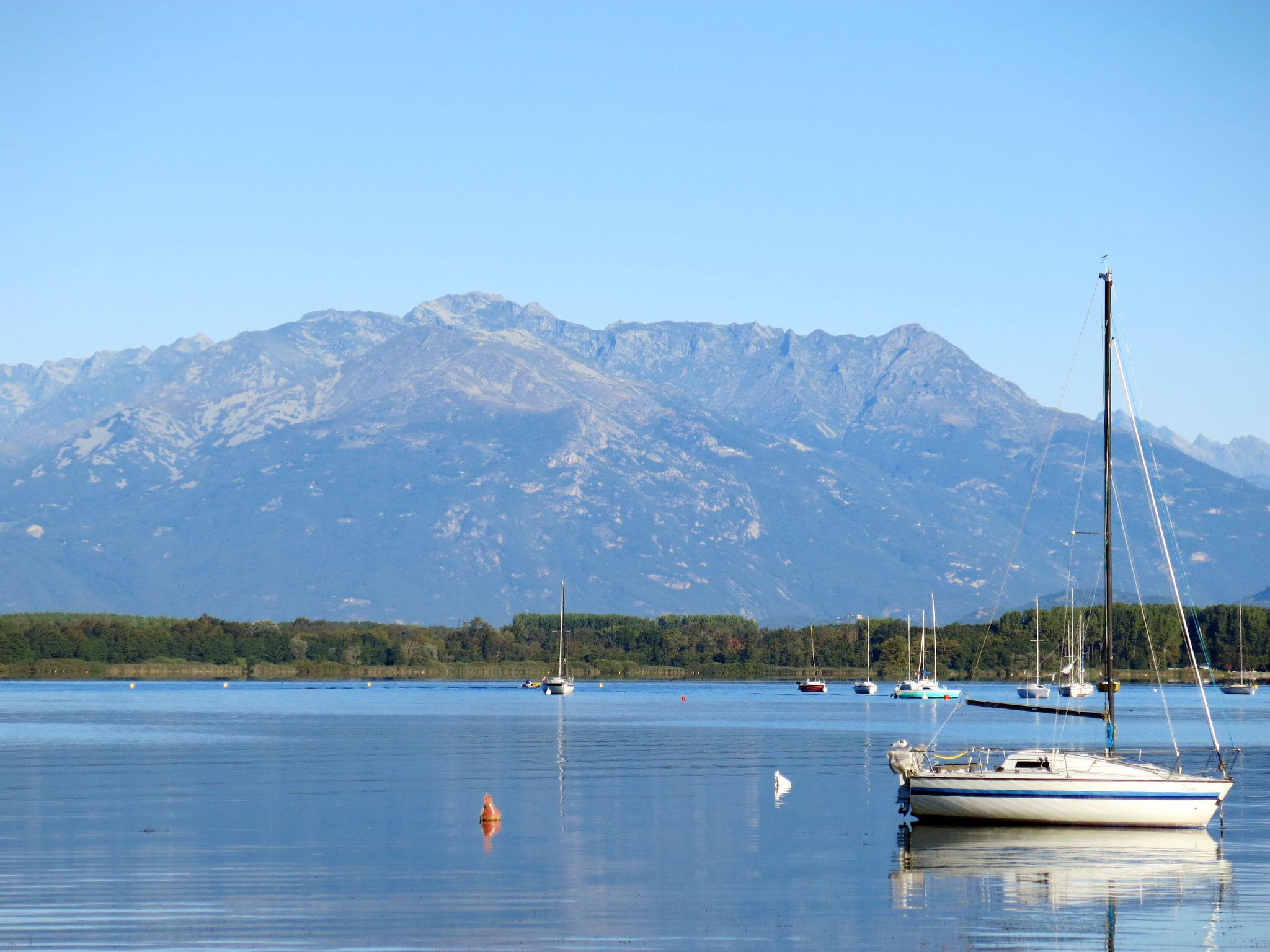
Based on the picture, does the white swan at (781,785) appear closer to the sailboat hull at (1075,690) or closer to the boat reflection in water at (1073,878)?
the boat reflection in water at (1073,878)

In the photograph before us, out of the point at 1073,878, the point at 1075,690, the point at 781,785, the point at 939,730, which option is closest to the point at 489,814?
the point at 781,785

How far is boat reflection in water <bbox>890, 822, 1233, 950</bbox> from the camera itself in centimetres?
3606

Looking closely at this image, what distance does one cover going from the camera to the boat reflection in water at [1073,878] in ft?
118

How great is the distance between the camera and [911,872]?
4372 cm

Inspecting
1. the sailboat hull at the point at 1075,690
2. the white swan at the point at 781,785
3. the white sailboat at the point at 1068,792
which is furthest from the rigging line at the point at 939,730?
the white sailboat at the point at 1068,792

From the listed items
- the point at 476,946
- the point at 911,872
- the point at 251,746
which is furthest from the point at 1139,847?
the point at 251,746

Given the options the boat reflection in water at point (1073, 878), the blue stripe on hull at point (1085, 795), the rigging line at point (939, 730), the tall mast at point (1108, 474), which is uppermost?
the tall mast at point (1108, 474)

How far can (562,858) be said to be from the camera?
148ft

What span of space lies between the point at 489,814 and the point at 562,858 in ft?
27.8

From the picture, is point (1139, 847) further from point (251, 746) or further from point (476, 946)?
Answer: point (251, 746)

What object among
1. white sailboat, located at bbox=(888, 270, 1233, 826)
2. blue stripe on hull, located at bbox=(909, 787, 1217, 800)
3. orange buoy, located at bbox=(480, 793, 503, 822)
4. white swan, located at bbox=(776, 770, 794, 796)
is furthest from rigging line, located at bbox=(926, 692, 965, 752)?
orange buoy, located at bbox=(480, 793, 503, 822)

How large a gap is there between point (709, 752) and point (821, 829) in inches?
1385

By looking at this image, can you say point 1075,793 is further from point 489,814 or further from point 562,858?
point 489,814

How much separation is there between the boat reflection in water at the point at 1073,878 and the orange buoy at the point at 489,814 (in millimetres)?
11813
